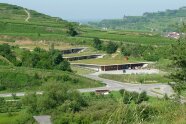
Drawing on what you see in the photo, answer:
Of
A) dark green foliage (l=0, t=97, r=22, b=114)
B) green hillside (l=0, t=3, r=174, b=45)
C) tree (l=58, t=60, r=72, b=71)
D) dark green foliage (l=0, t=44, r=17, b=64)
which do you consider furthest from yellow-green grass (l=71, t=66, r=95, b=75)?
dark green foliage (l=0, t=97, r=22, b=114)

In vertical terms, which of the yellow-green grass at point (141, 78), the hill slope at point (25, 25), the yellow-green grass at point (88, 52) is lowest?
the yellow-green grass at point (141, 78)

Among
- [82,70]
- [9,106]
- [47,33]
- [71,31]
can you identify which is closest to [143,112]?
[9,106]

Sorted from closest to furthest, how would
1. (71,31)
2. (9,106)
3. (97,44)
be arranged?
(9,106) → (97,44) → (71,31)

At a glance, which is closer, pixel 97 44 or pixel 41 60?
pixel 41 60

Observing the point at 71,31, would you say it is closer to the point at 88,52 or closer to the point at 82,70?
the point at 88,52

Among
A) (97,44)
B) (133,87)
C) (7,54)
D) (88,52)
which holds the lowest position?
(133,87)

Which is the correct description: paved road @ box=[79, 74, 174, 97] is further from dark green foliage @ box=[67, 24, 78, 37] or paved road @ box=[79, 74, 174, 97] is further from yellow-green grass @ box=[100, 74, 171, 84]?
dark green foliage @ box=[67, 24, 78, 37]

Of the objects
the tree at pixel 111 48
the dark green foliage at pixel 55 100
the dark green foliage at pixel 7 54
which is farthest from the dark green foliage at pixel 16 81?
the tree at pixel 111 48

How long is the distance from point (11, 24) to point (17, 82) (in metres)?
24.0

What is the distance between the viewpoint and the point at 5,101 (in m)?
25.1

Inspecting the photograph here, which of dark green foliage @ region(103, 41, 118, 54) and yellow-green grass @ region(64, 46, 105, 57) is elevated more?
dark green foliage @ region(103, 41, 118, 54)

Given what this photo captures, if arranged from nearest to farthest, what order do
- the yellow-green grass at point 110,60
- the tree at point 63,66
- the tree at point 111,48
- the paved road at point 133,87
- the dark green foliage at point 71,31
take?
the paved road at point 133,87 < the tree at point 63,66 < the yellow-green grass at point 110,60 < the tree at point 111,48 < the dark green foliage at point 71,31

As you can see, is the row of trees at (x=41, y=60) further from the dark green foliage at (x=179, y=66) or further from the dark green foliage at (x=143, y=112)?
the dark green foliage at (x=143, y=112)

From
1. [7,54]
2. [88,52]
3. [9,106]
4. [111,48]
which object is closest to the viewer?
[9,106]
